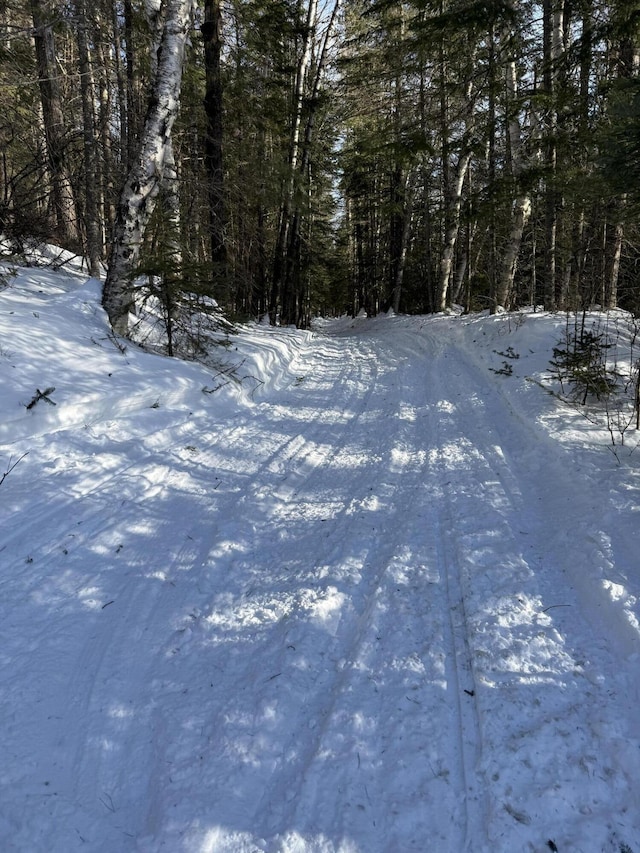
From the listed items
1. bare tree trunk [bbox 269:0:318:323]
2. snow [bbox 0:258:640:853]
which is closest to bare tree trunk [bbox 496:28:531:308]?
bare tree trunk [bbox 269:0:318:323]

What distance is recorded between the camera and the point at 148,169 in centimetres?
640

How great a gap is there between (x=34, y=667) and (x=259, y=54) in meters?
17.5

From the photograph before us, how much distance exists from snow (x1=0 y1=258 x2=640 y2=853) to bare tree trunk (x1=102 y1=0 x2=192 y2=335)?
1540mm

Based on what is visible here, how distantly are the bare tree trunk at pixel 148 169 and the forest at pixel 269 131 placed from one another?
2 cm

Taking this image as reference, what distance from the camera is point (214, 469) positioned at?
4.42 metres

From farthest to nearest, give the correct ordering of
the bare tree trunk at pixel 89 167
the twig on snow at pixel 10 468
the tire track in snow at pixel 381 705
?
the bare tree trunk at pixel 89 167 < the twig on snow at pixel 10 468 < the tire track in snow at pixel 381 705

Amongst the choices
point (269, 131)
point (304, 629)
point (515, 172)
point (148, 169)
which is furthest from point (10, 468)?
point (269, 131)

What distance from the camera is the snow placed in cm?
172

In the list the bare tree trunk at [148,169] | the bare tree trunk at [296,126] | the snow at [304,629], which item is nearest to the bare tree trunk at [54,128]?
the bare tree trunk at [148,169]

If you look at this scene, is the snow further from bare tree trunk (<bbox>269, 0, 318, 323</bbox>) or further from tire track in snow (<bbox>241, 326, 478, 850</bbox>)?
bare tree trunk (<bbox>269, 0, 318, 323</bbox>)

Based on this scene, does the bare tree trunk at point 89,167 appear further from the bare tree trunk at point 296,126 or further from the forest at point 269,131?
the bare tree trunk at point 296,126

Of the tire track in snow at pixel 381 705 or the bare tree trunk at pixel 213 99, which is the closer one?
the tire track in snow at pixel 381 705

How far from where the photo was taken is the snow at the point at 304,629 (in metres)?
1.72

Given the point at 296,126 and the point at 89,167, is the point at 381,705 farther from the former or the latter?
the point at 296,126
